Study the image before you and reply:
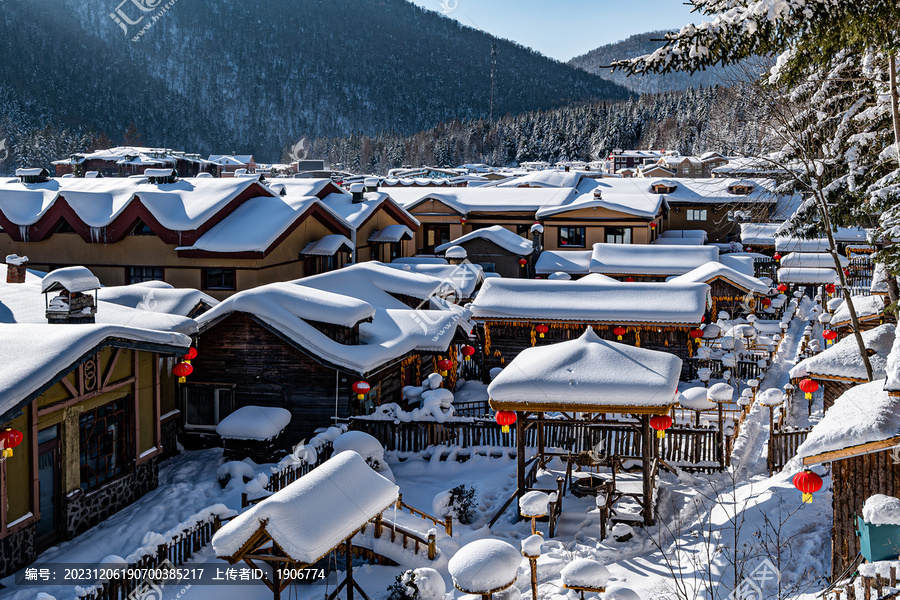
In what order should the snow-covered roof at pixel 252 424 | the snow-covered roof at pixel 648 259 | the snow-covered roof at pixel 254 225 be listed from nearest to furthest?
the snow-covered roof at pixel 252 424 → the snow-covered roof at pixel 254 225 → the snow-covered roof at pixel 648 259

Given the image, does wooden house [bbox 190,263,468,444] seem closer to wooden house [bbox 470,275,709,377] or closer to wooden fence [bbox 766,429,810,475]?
wooden house [bbox 470,275,709,377]

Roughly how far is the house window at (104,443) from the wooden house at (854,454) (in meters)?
12.5

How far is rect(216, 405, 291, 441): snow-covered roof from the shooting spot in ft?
56.4

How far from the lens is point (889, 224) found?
Result: 464 inches

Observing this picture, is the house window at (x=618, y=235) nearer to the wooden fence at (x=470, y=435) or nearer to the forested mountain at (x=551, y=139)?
the wooden fence at (x=470, y=435)

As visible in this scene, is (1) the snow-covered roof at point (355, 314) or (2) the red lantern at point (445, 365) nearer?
(1) the snow-covered roof at point (355, 314)

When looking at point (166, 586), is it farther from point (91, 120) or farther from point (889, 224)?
point (91, 120)

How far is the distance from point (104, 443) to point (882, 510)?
1355 centimetres

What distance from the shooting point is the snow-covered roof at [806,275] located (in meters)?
38.2

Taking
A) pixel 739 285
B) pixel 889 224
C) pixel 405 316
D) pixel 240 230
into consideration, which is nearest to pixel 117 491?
→ pixel 405 316

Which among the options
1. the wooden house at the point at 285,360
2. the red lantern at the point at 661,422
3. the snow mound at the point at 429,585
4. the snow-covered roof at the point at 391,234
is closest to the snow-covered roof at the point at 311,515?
the snow mound at the point at 429,585

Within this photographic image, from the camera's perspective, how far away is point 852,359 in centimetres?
1617

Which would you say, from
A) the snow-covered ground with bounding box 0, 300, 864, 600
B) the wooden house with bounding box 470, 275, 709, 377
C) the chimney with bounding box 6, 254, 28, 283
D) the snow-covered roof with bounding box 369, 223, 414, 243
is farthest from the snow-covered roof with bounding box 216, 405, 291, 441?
the snow-covered roof with bounding box 369, 223, 414, 243

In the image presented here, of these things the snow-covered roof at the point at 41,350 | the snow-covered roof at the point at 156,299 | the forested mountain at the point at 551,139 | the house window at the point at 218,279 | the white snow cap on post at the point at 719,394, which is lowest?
the white snow cap on post at the point at 719,394
